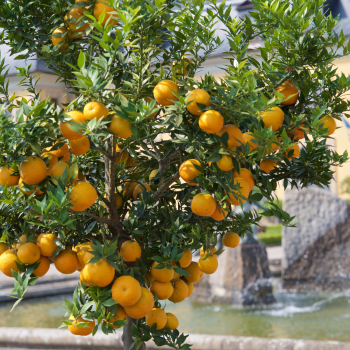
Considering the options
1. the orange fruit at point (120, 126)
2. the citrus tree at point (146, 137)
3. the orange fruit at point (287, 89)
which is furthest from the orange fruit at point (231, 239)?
the orange fruit at point (120, 126)

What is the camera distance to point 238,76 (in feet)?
3.62

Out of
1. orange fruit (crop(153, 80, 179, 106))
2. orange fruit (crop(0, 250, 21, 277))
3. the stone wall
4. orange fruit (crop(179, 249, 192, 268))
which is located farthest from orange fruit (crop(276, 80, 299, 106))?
the stone wall

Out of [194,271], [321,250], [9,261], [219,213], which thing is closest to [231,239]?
[194,271]

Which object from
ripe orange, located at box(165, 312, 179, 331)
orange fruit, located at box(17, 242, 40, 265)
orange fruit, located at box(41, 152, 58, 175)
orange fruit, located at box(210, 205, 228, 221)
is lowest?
ripe orange, located at box(165, 312, 179, 331)

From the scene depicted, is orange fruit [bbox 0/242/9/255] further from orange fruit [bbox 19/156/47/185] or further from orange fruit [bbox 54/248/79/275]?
orange fruit [bbox 19/156/47/185]

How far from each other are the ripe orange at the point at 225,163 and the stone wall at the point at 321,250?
5.12m

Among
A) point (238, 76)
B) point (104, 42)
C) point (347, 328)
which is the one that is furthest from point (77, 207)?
point (347, 328)

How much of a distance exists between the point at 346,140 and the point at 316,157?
514 inches

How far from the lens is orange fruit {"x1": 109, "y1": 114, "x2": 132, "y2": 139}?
3.63ft

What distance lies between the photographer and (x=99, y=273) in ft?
3.83

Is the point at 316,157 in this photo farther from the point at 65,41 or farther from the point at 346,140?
the point at 346,140

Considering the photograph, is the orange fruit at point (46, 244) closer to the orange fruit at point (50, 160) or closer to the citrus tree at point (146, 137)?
the citrus tree at point (146, 137)

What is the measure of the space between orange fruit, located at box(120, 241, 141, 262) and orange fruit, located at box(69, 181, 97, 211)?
0.83 feet

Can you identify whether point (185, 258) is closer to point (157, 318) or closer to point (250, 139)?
point (157, 318)
